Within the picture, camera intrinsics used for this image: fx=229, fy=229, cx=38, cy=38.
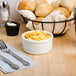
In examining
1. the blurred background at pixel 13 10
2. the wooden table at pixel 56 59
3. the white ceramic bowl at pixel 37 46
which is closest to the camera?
the wooden table at pixel 56 59

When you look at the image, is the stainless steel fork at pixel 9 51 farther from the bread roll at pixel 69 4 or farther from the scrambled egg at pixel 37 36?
the bread roll at pixel 69 4

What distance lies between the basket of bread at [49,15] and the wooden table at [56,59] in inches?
2.6

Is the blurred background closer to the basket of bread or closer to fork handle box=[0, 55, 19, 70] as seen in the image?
the basket of bread

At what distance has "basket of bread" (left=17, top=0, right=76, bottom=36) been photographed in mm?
1046

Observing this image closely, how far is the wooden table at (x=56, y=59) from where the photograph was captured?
0.77m

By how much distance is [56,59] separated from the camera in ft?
2.85

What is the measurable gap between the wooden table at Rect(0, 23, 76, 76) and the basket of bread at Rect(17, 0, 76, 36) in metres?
0.07

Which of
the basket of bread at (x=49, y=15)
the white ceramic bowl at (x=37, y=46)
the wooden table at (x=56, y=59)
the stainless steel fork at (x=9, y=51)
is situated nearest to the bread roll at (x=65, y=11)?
the basket of bread at (x=49, y=15)

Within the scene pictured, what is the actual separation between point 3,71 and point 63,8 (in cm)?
50

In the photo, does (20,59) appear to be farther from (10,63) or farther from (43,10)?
(43,10)

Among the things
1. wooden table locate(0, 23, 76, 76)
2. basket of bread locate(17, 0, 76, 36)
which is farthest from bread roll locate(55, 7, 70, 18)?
wooden table locate(0, 23, 76, 76)

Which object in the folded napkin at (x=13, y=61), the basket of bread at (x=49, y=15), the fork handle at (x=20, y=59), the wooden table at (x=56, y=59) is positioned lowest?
the wooden table at (x=56, y=59)

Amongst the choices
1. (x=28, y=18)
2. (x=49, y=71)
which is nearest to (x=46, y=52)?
(x=49, y=71)

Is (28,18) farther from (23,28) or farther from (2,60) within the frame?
(2,60)
